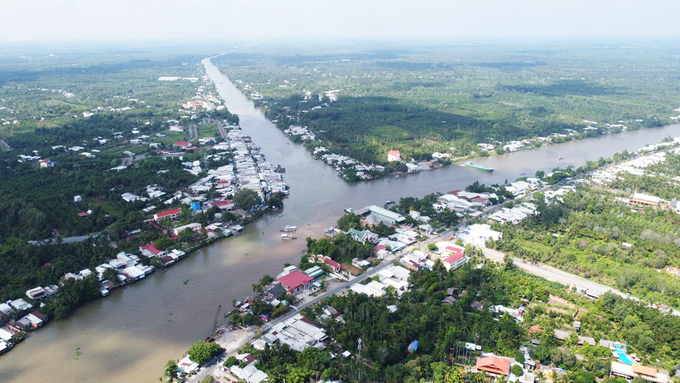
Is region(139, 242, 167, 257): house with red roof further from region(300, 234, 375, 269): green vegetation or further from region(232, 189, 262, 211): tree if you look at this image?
region(300, 234, 375, 269): green vegetation

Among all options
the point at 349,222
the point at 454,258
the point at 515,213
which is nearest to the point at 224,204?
the point at 349,222

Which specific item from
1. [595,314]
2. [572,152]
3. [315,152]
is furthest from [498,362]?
[572,152]

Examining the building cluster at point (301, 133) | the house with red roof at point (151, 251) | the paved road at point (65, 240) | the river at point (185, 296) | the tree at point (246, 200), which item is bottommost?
the river at point (185, 296)

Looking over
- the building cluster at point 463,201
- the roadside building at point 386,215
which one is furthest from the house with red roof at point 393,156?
the roadside building at point 386,215

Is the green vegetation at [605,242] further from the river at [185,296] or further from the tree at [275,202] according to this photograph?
the tree at [275,202]

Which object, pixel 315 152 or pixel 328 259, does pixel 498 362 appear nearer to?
pixel 328 259

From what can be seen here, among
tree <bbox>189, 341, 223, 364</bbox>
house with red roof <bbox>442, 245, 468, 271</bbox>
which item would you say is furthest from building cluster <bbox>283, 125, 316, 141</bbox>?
tree <bbox>189, 341, 223, 364</bbox>

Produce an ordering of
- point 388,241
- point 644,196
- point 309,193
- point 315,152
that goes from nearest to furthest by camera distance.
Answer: point 388,241 < point 644,196 < point 309,193 < point 315,152

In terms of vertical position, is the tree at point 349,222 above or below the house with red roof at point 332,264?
above
